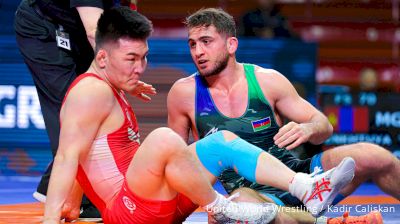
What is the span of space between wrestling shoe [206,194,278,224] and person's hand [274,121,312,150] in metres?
0.31

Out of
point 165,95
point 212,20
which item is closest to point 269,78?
point 212,20

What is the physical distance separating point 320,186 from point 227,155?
18.5 inches

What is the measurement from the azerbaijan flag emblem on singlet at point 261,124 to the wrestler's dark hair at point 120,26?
757mm

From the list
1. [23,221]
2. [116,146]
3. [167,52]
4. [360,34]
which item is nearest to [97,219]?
[23,221]

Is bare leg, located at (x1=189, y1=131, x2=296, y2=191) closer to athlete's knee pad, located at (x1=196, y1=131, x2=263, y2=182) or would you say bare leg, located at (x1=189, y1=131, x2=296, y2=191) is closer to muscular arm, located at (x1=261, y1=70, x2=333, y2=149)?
athlete's knee pad, located at (x1=196, y1=131, x2=263, y2=182)

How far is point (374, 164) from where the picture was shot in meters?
3.92

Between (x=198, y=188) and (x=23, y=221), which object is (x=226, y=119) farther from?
(x=23, y=221)

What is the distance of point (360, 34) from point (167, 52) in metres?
4.46

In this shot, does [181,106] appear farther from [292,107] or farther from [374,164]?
[374,164]

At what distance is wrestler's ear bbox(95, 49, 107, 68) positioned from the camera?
3949 millimetres

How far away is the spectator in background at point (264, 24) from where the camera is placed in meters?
8.65

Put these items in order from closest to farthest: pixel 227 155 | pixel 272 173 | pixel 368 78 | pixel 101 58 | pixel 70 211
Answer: pixel 272 173
pixel 227 155
pixel 101 58
pixel 70 211
pixel 368 78

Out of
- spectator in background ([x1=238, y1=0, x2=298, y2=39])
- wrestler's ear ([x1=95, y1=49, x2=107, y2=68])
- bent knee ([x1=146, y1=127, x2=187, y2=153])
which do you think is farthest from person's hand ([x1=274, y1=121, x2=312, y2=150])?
spectator in background ([x1=238, y1=0, x2=298, y2=39])

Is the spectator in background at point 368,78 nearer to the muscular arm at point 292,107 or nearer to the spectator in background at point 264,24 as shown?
the spectator in background at point 264,24
